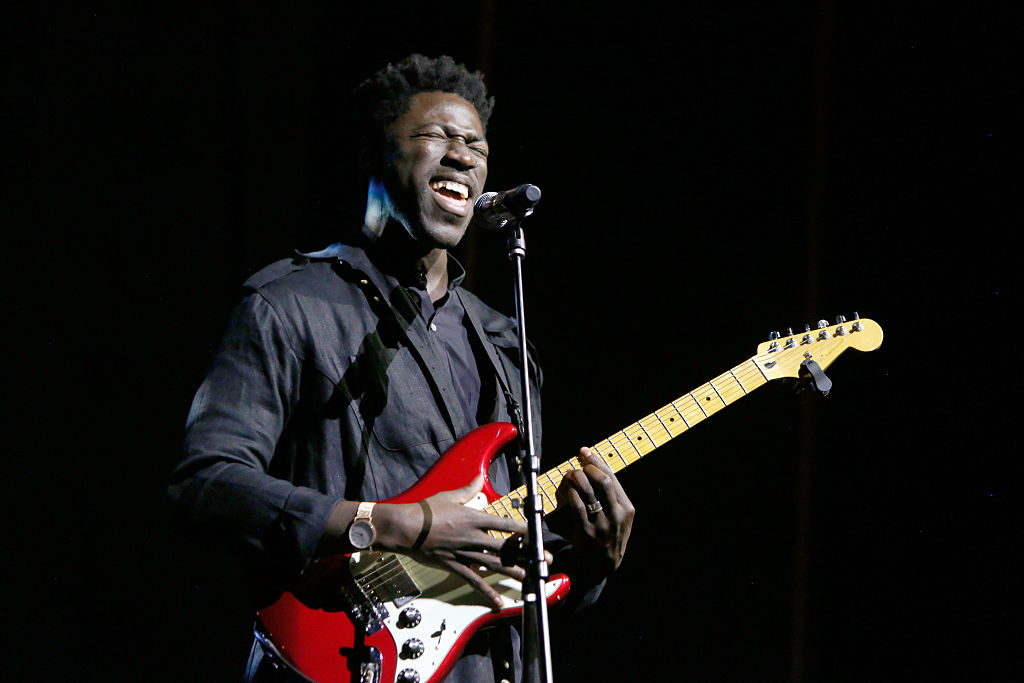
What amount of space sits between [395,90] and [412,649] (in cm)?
168

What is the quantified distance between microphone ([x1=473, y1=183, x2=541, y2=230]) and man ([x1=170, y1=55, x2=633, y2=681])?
16.8 inches

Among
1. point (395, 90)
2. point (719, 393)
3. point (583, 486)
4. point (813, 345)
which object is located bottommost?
point (583, 486)

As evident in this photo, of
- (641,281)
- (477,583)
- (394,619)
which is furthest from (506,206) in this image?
(641,281)

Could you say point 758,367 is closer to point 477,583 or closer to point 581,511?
point 581,511

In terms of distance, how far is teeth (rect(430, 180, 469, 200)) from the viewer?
2.53 meters

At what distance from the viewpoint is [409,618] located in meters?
2.00

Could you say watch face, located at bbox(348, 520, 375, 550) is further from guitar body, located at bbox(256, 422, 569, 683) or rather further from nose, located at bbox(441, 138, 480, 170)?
nose, located at bbox(441, 138, 480, 170)

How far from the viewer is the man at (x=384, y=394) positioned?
1.87m

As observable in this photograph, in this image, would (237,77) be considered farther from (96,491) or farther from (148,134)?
(96,491)

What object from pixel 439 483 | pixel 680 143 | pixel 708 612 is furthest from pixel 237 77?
pixel 708 612

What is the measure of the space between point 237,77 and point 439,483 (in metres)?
2.25

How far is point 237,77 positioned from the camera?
357 centimetres

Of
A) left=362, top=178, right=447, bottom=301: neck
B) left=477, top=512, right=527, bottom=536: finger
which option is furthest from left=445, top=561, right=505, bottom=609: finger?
left=362, top=178, right=447, bottom=301: neck

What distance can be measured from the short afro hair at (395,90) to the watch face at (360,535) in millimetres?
1253
